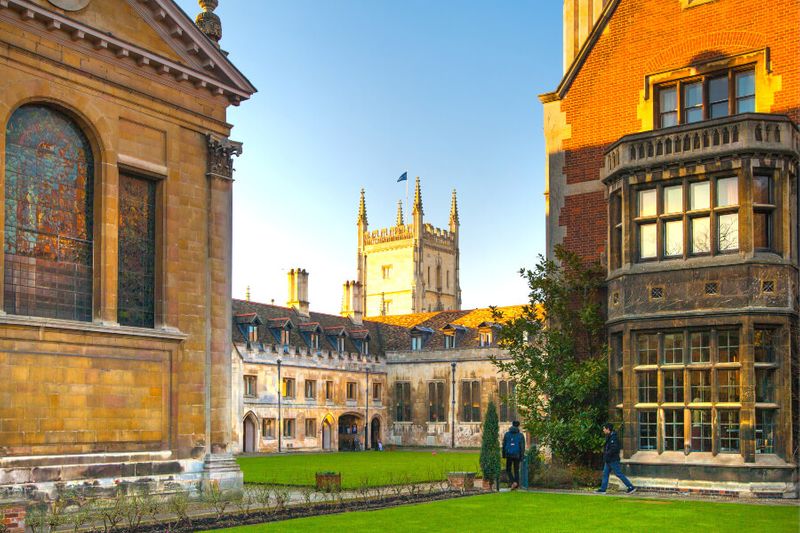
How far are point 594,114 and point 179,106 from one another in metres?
11.0

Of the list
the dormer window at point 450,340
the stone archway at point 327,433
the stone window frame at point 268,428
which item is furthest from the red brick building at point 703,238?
the dormer window at point 450,340

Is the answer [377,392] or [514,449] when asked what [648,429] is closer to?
[514,449]

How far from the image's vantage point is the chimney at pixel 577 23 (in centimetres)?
2819

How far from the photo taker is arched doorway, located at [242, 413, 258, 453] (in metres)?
58.6

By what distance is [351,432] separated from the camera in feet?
225

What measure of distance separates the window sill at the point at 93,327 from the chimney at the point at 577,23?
1327cm

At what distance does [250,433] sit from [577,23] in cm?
3732

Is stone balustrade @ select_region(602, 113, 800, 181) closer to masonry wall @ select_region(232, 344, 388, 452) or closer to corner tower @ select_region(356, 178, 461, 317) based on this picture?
masonry wall @ select_region(232, 344, 388, 452)

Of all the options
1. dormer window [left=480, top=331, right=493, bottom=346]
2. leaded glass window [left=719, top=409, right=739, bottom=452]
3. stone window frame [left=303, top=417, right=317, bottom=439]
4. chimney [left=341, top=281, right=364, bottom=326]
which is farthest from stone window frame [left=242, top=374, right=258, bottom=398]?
leaded glass window [left=719, top=409, right=739, bottom=452]

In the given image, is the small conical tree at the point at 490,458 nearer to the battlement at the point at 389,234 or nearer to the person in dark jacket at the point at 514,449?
the person in dark jacket at the point at 514,449

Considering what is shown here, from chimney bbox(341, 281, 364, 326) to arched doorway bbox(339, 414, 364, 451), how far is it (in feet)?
26.2

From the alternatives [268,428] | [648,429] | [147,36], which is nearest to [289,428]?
[268,428]

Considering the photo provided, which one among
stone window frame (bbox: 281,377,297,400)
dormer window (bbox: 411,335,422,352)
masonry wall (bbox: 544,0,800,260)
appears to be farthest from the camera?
dormer window (bbox: 411,335,422,352)

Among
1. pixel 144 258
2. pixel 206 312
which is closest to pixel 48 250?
pixel 144 258
